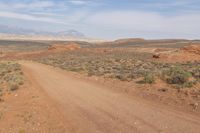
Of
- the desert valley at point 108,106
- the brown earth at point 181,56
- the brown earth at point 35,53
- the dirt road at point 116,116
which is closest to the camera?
the dirt road at point 116,116

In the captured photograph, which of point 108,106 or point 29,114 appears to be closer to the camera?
point 29,114

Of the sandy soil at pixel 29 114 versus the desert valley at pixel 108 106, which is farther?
the sandy soil at pixel 29 114

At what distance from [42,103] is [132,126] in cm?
614

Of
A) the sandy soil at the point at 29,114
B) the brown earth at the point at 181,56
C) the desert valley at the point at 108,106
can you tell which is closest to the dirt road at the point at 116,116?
the desert valley at the point at 108,106

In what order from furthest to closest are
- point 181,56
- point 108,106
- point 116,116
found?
point 181,56 < point 108,106 < point 116,116

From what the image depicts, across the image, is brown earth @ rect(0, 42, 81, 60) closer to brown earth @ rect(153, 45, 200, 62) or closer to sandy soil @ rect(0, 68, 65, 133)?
brown earth @ rect(153, 45, 200, 62)

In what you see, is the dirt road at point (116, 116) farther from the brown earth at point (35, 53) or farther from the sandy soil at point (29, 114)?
the brown earth at point (35, 53)

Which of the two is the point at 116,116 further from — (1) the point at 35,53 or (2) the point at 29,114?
(1) the point at 35,53

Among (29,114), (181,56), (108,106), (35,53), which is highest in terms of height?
(108,106)

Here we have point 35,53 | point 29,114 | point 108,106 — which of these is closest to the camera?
point 29,114

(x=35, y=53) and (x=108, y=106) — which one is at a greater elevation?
(x=108, y=106)

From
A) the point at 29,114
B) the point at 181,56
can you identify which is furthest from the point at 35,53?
the point at 29,114

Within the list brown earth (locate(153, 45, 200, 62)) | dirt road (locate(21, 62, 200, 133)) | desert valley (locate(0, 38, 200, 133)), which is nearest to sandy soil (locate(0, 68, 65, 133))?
desert valley (locate(0, 38, 200, 133))

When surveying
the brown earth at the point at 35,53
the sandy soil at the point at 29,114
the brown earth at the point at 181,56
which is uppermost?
the sandy soil at the point at 29,114
